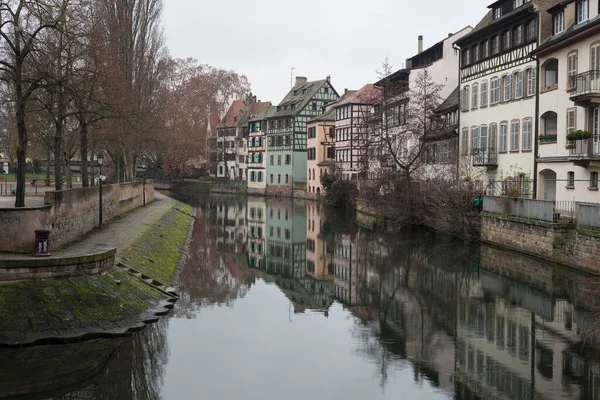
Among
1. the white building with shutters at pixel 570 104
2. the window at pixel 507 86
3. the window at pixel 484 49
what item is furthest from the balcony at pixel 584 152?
the window at pixel 484 49

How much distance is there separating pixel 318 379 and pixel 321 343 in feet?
9.30

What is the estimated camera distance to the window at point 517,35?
33.5 meters

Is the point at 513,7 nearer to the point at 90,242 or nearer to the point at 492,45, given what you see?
the point at 492,45

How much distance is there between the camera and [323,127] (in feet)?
239

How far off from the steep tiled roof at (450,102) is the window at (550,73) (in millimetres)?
10813

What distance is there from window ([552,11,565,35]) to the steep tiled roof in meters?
11.5

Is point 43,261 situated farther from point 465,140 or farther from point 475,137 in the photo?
point 465,140

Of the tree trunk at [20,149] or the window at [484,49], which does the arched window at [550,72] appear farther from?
the tree trunk at [20,149]

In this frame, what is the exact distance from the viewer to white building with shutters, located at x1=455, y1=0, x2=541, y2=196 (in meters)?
32.6

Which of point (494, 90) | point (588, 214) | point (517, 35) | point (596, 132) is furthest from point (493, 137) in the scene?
point (588, 214)

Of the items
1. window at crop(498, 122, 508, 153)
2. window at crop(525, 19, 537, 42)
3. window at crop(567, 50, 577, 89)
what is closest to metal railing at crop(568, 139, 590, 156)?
window at crop(567, 50, 577, 89)

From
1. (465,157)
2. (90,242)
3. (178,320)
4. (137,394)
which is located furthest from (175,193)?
(137,394)

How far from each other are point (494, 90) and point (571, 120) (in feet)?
27.3

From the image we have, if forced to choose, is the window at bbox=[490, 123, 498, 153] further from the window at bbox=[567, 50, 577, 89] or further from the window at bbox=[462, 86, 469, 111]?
the window at bbox=[567, 50, 577, 89]
